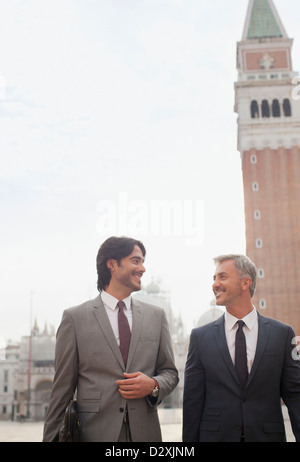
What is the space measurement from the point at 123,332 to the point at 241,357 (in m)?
1.01

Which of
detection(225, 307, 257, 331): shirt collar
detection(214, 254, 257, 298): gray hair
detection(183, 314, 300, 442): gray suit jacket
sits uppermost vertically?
detection(214, 254, 257, 298): gray hair

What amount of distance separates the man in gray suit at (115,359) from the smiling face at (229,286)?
22.6 inches

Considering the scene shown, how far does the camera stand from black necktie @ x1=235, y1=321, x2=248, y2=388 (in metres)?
4.38

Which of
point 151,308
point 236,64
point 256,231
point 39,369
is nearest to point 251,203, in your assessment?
point 256,231

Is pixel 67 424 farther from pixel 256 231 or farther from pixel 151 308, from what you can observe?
pixel 256 231

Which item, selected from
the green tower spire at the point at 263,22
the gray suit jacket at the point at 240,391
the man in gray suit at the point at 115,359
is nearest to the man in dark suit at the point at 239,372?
the gray suit jacket at the point at 240,391

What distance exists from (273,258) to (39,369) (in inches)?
940

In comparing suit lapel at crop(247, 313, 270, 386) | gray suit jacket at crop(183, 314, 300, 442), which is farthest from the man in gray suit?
suit lapel at crop(247, 313, 270, 386)

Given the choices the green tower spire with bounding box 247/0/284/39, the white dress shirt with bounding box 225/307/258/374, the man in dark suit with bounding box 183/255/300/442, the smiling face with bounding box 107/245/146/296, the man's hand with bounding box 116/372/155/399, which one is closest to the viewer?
the man's hand with bounding box 116/372/155/399

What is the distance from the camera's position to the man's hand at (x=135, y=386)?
4.16 meters

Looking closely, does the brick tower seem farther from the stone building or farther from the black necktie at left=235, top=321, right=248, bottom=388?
the black necktie at left=235, top=321, right=248, bottom=388

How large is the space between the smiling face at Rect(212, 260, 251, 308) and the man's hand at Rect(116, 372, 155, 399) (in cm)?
100

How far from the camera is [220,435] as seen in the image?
425cm

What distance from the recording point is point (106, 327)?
4.45 m
